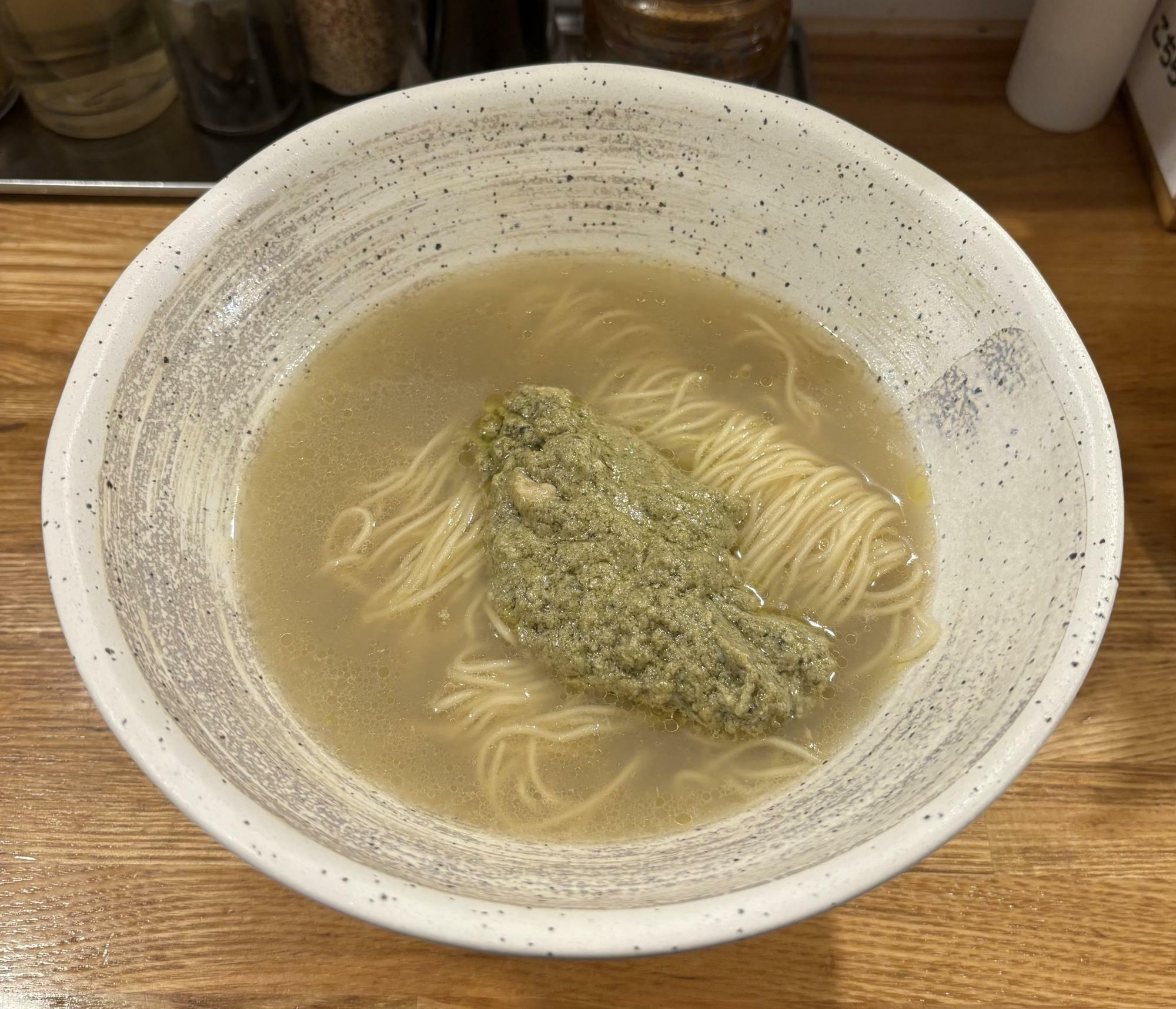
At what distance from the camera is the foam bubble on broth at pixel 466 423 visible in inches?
64.3

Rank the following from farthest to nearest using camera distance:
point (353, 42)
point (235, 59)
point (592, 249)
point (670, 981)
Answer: point (353, 42)
point (235, 59)
point (592, 249)
point (670, 981)

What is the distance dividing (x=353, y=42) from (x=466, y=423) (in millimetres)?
1129

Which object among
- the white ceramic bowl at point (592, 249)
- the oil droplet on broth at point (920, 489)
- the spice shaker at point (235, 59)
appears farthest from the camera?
the spice shaker at point (235, 59)

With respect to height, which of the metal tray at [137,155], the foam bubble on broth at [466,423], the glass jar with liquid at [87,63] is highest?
the glass jar with liquid at [87,63]

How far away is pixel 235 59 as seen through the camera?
7.69ft

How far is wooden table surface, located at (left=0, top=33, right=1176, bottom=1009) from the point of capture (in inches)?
61.4

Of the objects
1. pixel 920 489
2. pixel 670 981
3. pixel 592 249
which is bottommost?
pixel 670 981

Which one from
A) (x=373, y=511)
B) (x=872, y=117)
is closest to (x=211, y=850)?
(x=373, y=511)

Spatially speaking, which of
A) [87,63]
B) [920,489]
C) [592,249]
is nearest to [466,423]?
[592,249]

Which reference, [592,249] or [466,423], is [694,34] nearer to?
[592,249]

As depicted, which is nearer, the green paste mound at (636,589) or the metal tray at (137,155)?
the green paste mound at (636,589)

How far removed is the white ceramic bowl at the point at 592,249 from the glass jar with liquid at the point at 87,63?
0.93 meters

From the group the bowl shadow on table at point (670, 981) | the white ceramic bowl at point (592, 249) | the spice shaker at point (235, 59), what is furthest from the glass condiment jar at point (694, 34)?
the bowl shadow on table at point (670, 981)

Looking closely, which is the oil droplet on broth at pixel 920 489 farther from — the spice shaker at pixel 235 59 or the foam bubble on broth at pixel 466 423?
the spice shaker at pixel 235 59
